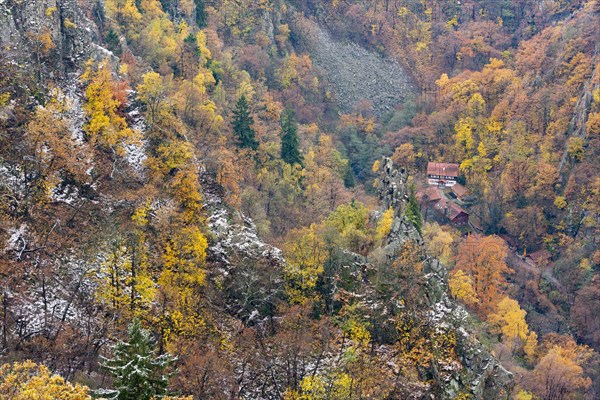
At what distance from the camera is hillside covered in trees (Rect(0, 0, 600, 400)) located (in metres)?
41.4

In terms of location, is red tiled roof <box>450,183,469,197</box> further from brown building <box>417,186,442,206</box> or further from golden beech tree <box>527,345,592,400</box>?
golden beech tree <box>527,345,592,400</box>

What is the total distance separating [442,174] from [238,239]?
64.4m

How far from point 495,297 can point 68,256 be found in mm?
50991

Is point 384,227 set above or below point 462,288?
above

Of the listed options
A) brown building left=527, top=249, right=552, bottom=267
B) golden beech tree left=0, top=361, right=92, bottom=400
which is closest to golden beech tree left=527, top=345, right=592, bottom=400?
brown building left=527, top=249, right=552, bottom=267

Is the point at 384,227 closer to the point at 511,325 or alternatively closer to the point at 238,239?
the point at 238,239

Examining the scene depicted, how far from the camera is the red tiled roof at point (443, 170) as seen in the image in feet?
358

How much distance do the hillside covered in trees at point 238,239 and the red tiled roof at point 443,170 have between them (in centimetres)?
203

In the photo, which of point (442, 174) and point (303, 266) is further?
point (442, 174)

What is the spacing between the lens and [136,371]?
103 feet

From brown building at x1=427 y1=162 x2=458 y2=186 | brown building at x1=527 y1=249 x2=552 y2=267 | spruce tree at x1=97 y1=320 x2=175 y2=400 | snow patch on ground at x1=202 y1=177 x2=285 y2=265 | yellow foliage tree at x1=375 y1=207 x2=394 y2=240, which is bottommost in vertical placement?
brown building at x1=527 y1=249 x2=552 y2=267

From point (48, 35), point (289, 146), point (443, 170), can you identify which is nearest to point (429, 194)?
point (443, 170)

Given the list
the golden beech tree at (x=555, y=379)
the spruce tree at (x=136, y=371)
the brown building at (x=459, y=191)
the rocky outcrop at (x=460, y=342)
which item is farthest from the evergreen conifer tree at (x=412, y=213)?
the brown building at (x=459, y=191)

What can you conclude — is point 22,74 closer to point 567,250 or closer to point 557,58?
point 567,250
